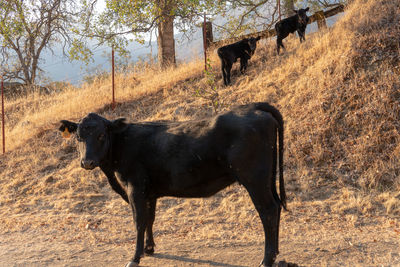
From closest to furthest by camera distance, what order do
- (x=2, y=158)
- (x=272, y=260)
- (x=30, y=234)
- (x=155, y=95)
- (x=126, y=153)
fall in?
(x=272, y=260) < (x=126, y=153) < (x=30, y=234) < (x=2, y=158) < (x=155, y=95)

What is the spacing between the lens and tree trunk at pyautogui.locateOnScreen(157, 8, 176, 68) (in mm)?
17391

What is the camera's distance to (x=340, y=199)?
7.21 metres

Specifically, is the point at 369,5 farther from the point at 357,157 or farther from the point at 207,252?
the point at 207,252

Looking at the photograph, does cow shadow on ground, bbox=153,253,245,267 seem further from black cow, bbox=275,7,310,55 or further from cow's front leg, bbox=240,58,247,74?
black cow, bbox=275,7,310,55

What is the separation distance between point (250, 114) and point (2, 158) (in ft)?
35.7

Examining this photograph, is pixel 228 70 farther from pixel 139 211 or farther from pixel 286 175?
pixel 139 211

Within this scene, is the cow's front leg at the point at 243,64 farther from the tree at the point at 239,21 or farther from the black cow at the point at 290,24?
the tree at the point at 239,21

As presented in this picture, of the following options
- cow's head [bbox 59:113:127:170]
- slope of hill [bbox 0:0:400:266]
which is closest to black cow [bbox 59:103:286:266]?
cow's head [bbox 59:113:127:170]

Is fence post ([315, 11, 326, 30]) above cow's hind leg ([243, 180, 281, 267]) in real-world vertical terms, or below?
above

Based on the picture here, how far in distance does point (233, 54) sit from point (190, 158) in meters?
9.22

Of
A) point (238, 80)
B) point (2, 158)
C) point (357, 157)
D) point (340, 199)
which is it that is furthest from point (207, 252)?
point (2, 158)

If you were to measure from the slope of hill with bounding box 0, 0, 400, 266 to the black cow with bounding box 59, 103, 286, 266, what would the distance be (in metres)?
0.90

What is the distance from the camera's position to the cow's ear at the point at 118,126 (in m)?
5.32

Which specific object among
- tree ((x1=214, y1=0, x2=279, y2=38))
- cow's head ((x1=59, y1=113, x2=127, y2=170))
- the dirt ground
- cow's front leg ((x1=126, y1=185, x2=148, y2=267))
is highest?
tree ((x1=214, y1=0, x2=279, y2=38))
